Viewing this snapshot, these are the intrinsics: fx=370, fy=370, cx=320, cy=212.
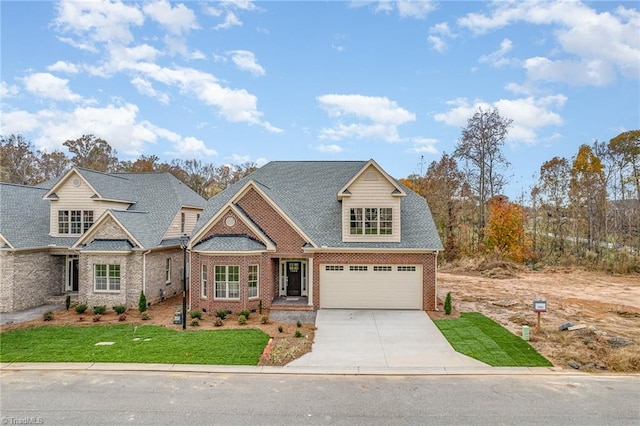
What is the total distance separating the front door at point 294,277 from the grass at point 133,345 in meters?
5.20

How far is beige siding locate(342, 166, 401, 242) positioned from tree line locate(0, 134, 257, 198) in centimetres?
3474

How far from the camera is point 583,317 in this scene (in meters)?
17.2

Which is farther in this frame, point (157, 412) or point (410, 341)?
point (410, 341)

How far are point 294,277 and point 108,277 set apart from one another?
941cm

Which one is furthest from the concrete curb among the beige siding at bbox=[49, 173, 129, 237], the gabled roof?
the beige siding at bbox=[49, 173, 129, 237]

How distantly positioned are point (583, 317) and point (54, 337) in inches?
892

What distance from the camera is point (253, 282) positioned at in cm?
1798

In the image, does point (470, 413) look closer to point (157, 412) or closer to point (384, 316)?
point (157, 412)

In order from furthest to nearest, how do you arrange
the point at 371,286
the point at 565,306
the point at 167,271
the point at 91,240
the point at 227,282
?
the point at 167,271 < the point at 565,306 < the point at 91,240 < the point at 371,286 < the point at 227,282

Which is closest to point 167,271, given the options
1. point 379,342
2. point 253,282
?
point 253,282

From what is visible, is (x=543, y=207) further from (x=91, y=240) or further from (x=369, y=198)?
(x=91, y=240)

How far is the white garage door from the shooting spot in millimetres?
18438

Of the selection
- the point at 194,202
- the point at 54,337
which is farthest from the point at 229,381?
the point at 194,202

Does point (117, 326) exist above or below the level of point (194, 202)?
below
